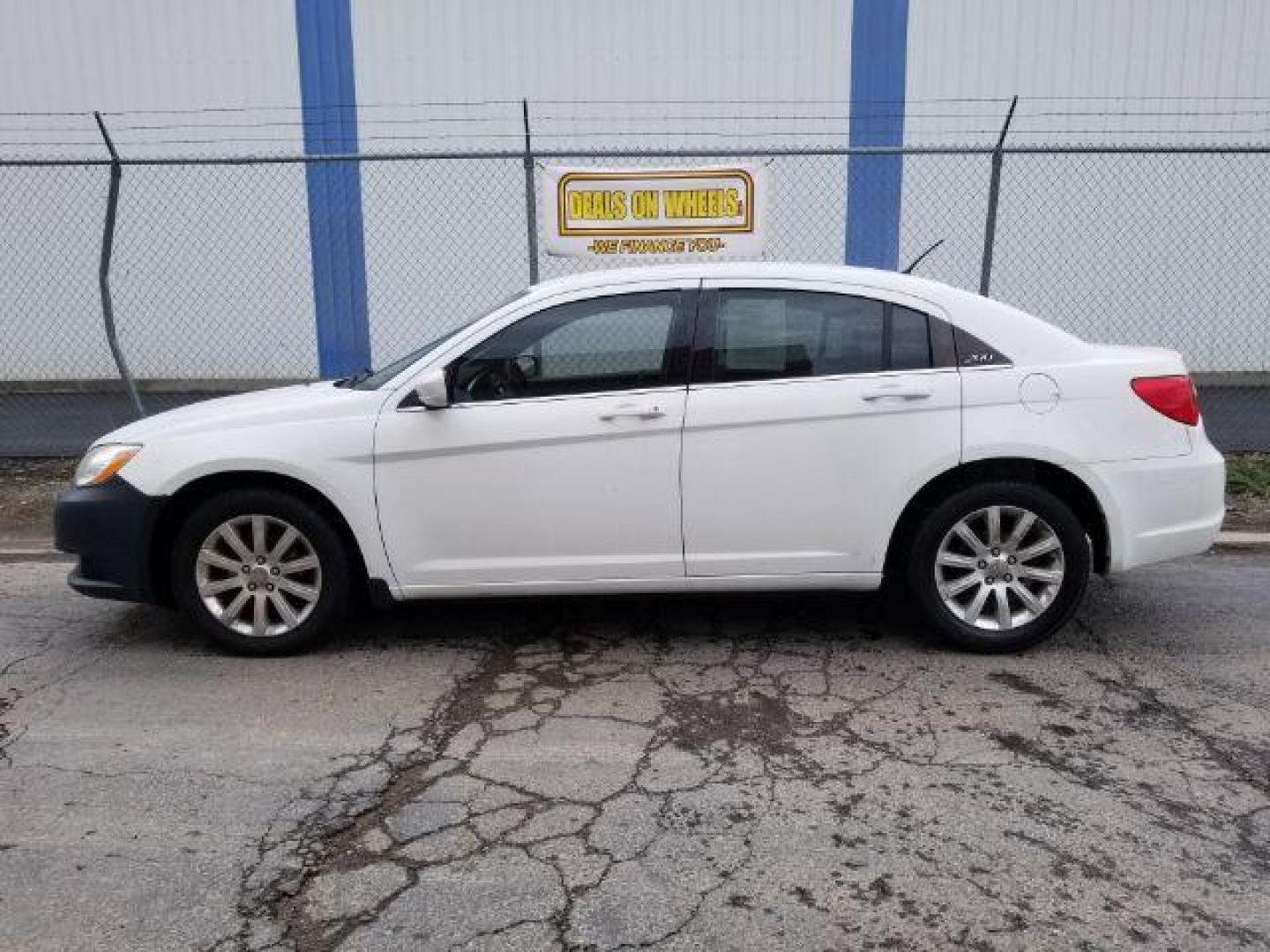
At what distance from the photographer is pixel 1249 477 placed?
25.3ft

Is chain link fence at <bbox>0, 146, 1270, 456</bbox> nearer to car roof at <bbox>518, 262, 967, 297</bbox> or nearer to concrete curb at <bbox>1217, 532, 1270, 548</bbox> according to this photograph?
concrete curb at <bbox>1217, 532, 1270, 548</bbox>

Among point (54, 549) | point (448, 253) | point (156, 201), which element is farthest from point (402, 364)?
point (156, 201)

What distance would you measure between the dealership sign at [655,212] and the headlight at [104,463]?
393cm

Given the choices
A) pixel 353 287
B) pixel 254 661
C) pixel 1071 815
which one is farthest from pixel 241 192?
pixel 1071 815

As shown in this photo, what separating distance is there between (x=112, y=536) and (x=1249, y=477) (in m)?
7.12

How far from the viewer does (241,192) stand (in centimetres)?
1195

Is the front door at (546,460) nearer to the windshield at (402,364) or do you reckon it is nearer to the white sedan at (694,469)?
the white sedan at (694,469)

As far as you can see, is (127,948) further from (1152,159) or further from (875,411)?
(1152,159)

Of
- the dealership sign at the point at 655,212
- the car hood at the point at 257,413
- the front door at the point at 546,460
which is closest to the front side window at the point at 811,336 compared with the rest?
the front door at the point at 546,460

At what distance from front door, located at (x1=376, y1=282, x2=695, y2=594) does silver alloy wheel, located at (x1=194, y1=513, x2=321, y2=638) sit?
410 mm

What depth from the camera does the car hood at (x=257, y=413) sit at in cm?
465

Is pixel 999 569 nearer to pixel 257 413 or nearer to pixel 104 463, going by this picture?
pixel 257 413

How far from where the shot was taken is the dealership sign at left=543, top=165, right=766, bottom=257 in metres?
7.84

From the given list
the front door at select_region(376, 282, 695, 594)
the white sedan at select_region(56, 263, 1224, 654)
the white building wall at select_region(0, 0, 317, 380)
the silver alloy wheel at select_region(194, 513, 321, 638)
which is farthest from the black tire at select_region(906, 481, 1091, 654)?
the white building wall at select_region(0, 0, 317, 380)
